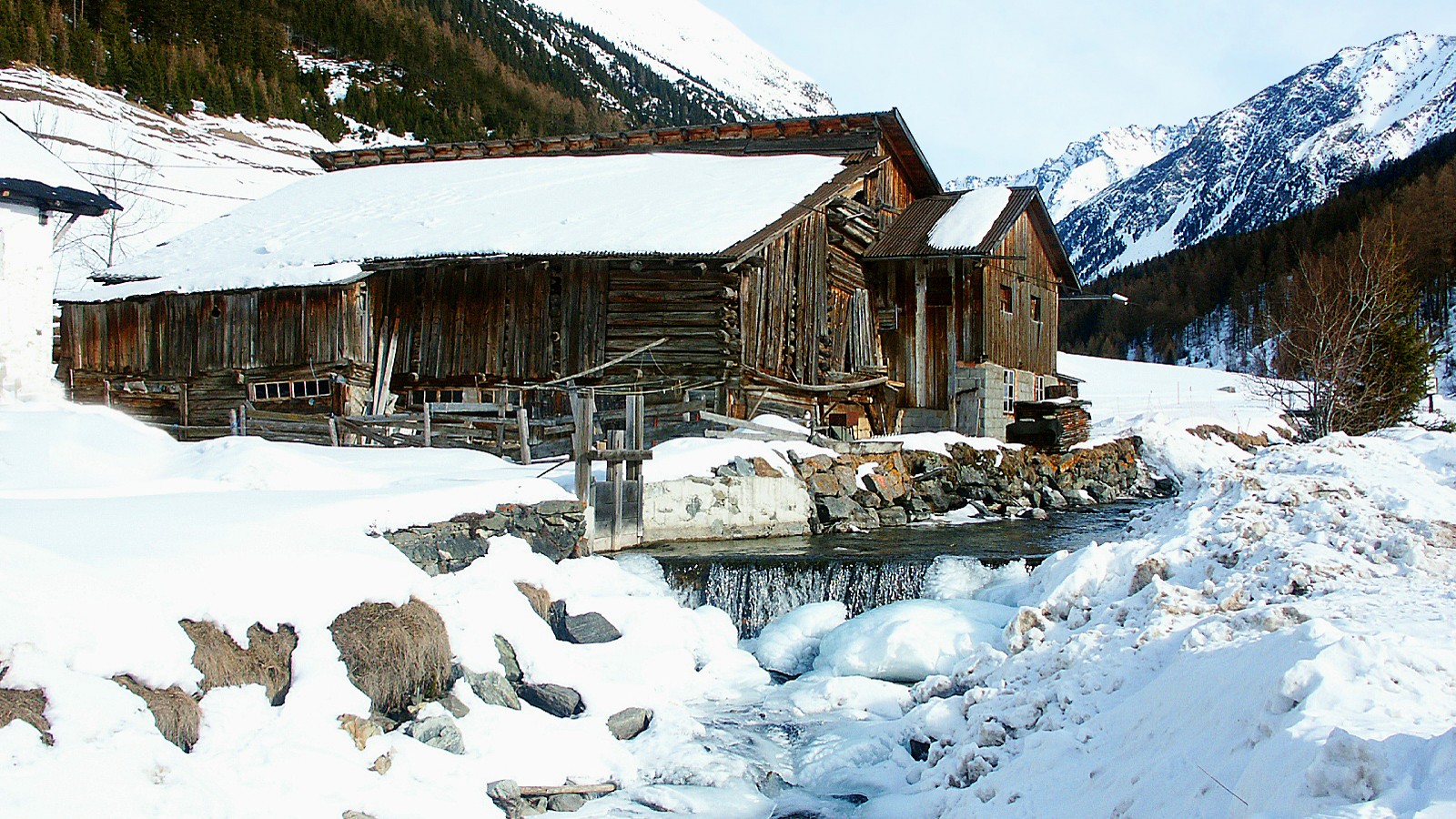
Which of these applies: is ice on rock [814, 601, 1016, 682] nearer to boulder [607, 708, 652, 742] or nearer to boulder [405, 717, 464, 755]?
boulder [607, 708, 652, 742]

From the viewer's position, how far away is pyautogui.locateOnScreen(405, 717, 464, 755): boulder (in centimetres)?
743

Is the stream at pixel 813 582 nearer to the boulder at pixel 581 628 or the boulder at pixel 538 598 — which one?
the boulder at pixel 581 628

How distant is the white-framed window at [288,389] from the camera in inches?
920

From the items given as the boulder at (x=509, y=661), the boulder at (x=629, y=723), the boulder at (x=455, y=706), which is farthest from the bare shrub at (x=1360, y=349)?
the boulder at (x=455, y=706)

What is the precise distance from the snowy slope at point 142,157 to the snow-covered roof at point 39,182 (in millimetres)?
27230

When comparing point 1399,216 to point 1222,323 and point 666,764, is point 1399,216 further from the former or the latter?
point 666,764

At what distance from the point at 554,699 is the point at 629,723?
676mm

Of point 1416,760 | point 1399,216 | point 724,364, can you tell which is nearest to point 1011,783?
point 1416,760

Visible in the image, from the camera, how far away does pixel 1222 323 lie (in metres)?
93.8

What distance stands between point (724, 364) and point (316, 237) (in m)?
10.9

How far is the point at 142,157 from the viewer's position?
56.2 m

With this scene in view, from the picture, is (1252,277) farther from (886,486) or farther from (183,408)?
(183,408)

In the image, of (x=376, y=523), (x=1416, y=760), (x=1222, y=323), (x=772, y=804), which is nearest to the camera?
(x=1416, y=760)

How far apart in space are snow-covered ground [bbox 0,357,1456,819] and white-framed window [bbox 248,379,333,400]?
1103 centimetres
